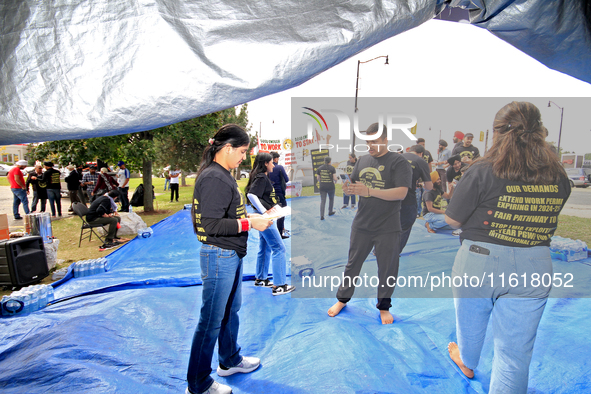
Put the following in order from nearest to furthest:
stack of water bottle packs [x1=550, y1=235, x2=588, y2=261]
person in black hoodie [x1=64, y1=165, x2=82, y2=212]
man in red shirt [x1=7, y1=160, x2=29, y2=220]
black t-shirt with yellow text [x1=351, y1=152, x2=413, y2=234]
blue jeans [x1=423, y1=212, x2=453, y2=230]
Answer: black t-shirt with yellow text [x1=351, y1=152, x2=413, y2=234]
stack of water bottle packs [x1=550, y1=235, x2=588, y2=261]
blue jeans [x1=423, y1=212, x2=453, y2=230]
man in red shirt [x1=7, y1=160, x2=29, y2=220]
person in black hoodie [x1=64, y1=165, x2=82, y2=212]

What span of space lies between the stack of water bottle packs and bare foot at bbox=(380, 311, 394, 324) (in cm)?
297

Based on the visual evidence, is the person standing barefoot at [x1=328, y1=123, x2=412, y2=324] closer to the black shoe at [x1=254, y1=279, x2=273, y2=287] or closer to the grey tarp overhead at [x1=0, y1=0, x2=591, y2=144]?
the black shoe at [x1=254, y1=279, x2=273, y2=287]

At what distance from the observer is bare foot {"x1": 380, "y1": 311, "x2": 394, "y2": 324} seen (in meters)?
2.81

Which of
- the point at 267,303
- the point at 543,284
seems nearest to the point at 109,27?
the point at 543,284

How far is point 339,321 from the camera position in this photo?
8.97 ft

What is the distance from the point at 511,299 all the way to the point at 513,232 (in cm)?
36

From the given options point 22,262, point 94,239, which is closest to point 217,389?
point 22,262

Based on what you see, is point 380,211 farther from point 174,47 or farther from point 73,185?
point 73,185

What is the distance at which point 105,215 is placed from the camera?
6332 mm

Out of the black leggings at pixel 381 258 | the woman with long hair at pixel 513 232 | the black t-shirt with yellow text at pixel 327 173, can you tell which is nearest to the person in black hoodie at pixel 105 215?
the black t-shirt with yellow text at pixel 327 173

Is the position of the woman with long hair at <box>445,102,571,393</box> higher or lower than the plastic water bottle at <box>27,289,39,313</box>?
higher

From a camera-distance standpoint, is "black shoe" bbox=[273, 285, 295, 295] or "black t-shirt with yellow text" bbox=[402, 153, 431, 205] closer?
"black t-shirt with yellow text" bbox=[402, 153, 431, 205]

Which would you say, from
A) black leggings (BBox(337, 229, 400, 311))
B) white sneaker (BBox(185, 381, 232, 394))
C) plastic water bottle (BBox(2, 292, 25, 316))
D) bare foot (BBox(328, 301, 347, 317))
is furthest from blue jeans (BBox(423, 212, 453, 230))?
plastic water bottle (BBox(2, 292, 25, 316))

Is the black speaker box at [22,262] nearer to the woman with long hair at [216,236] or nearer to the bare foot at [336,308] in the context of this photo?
the woman with long hair at [216,236]
